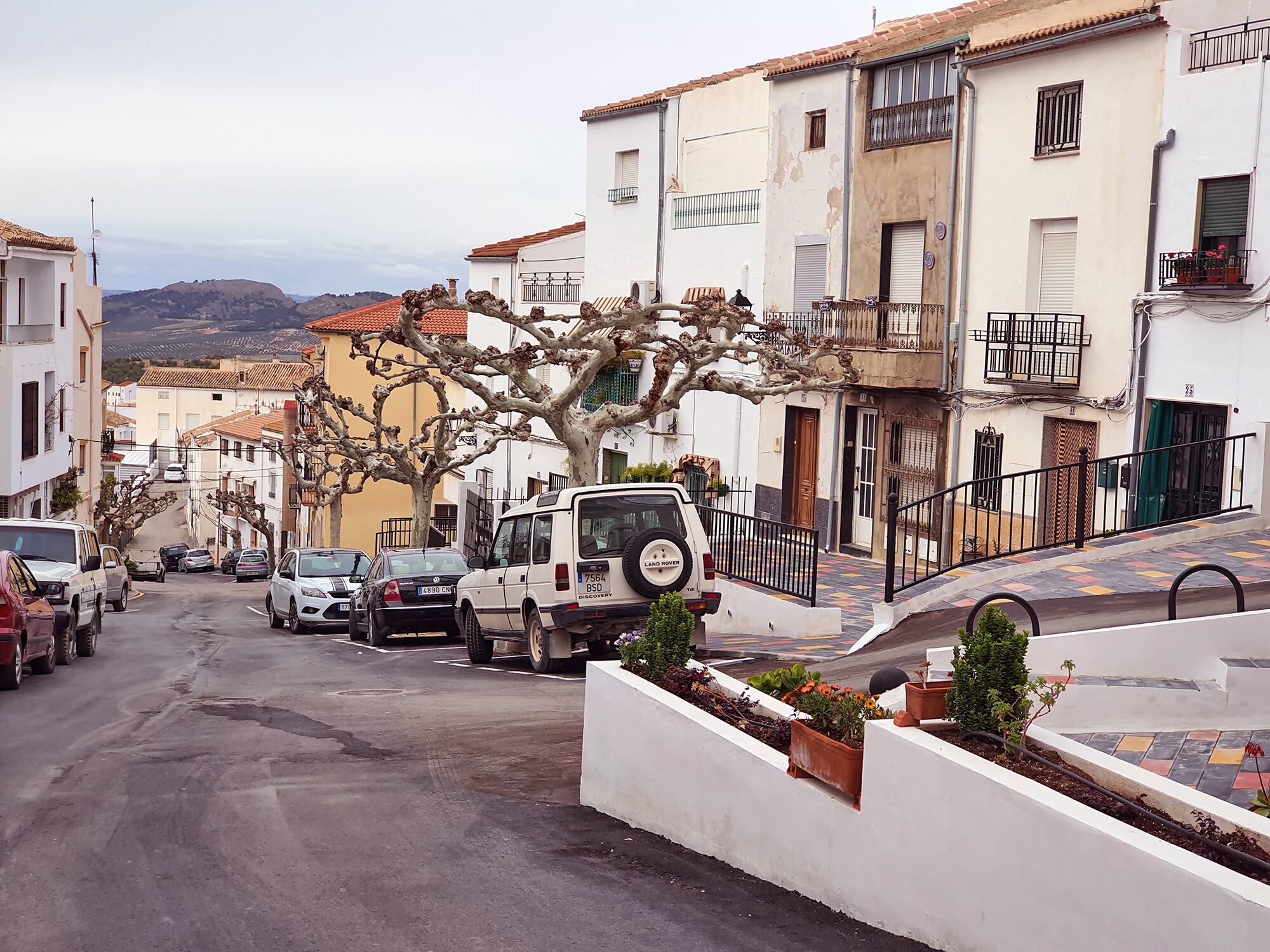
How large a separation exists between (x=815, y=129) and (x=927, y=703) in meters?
22.7

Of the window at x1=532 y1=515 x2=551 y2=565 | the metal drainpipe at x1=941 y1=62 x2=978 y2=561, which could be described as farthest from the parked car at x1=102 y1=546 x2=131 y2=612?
the metal drainpipe at x1=941 y1=62 x2=978 y2=561

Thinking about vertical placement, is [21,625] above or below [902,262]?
below

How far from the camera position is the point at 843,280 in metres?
26.1

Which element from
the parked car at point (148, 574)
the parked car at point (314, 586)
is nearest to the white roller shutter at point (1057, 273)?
the parked car at point (314, 586)

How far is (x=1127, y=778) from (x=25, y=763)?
8.32 meters

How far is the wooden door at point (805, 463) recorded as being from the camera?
2739 centimetres

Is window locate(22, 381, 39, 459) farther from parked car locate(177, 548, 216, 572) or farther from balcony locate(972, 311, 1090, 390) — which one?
parked car locate(177, 548, 216, 572)

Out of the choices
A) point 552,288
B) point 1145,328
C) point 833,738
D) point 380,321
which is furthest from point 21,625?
point 380,321

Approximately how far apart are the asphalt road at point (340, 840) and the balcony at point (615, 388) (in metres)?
21.0

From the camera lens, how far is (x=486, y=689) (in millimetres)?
14930

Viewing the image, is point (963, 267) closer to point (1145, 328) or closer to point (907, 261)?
point (907, 261)

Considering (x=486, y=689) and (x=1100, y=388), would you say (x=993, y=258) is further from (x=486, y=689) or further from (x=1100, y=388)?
(x=486, y=689)

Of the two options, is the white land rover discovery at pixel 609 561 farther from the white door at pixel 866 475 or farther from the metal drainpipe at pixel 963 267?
the white door at pixel 866 475

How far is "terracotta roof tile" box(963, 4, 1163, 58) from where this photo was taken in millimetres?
19062
